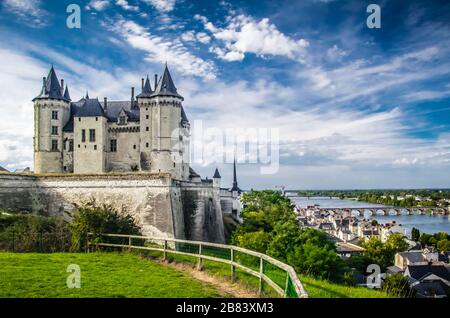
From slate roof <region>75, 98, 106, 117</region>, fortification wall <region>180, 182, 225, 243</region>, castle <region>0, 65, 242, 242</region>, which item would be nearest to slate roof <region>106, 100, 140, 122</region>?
castle <region>0, 65, 242, 242</region>

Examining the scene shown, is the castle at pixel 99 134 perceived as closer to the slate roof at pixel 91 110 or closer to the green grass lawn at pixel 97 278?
the slate roof at pixel 91 110

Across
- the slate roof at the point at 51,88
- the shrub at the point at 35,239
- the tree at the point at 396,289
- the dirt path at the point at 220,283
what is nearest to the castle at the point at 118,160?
the slate roof at the point at 51,88

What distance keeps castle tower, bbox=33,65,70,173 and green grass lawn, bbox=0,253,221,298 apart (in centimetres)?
2880

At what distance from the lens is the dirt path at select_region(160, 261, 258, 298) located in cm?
811

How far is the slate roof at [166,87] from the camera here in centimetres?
3678

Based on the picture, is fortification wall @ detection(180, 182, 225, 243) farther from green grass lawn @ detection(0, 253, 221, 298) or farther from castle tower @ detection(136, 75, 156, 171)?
green grass lawn @ detection(0, 253, 221, 298)

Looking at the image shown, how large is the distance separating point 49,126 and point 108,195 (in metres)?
16.4

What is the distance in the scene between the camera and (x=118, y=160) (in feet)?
131

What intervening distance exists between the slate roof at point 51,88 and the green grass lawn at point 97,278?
29901 mm

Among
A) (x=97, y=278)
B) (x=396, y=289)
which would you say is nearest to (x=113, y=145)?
(x=97, y=278)

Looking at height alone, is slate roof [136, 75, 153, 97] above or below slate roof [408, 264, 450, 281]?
above

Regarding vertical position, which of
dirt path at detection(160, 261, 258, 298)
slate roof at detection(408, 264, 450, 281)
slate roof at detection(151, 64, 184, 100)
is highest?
slate roof at detection(151, 64, 184, 100)
